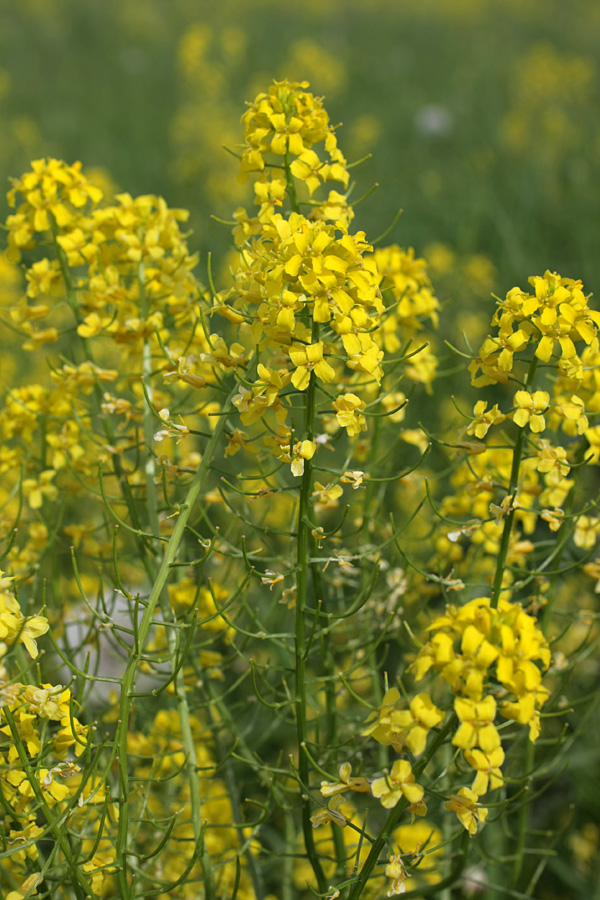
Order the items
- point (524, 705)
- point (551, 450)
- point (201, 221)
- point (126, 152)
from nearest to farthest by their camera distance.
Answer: point (524, 705)
point (551, 450)
point (201, 221)
point (126, 152)

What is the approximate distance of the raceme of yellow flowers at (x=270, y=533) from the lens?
126 cm

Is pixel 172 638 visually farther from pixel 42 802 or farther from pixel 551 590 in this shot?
pixel 551 590

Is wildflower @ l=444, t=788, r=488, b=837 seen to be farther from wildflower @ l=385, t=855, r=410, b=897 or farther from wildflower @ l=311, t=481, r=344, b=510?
wildflower @ l=311, t=481, r=344, b=510

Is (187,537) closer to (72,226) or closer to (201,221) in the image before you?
(72,226)

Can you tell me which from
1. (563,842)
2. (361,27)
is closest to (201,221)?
(563,842)

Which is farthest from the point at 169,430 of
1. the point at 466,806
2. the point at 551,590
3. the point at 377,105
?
the point at 377,105

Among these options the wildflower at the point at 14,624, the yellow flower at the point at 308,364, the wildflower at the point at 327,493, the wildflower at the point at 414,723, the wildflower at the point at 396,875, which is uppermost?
the yellow flower at the point at 308,364

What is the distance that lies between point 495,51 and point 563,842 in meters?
11.5

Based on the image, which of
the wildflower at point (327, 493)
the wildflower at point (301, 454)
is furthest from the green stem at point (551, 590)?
the wildflower at point (301, 454)

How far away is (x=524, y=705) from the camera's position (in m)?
1.09

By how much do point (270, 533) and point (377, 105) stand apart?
9298mm

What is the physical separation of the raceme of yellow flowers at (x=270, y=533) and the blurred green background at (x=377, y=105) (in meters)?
1.53

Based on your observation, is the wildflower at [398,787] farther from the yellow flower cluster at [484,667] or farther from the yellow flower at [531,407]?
the yellow flower at [531,407]

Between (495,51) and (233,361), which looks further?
(495,51)
